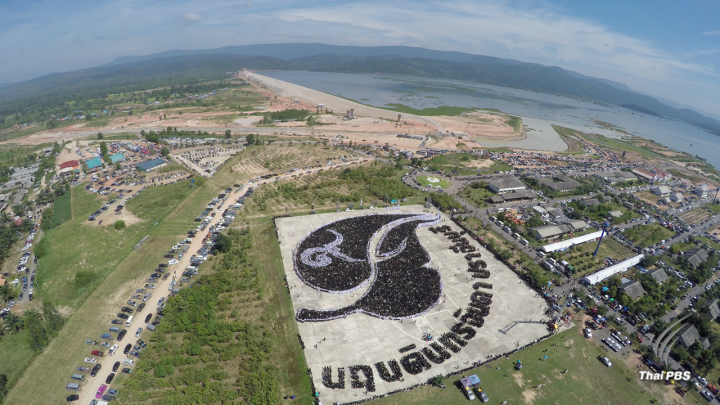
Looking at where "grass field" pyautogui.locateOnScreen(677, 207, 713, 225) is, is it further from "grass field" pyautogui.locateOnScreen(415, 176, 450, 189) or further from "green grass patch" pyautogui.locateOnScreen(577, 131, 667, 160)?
"green grass patch" pyautogui.locateOnScreen(577, 131, 667, 160)

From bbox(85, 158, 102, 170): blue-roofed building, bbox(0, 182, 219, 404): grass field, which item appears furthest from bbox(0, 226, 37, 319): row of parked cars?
bbox(85, 158, 102, 170): blue-roofed building

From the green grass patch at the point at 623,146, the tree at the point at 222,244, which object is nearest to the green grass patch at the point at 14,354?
the tree at the point at 222,244

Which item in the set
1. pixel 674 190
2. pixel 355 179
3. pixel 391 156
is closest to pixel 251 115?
pixel 391 156

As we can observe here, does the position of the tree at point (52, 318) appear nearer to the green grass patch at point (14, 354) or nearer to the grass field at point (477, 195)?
the green grass patch at point (14, 354)

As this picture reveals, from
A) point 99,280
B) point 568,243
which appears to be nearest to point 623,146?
point 568,243

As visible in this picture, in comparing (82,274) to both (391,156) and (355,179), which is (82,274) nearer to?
(355,179)

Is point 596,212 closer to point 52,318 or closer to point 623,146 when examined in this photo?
point 52,318
